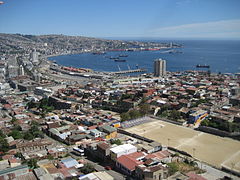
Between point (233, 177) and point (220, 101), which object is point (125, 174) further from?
point (220, 101)

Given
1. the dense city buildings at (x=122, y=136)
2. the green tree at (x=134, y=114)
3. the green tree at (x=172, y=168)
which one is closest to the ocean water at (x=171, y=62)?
the dense city buildings at (x=122, y=136)

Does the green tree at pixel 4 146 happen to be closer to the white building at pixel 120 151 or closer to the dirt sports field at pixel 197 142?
the white building at pixel 120 151

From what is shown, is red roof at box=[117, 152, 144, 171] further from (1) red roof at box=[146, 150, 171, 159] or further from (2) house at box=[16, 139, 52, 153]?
(2) house at box=[16, 139, 52, 153]

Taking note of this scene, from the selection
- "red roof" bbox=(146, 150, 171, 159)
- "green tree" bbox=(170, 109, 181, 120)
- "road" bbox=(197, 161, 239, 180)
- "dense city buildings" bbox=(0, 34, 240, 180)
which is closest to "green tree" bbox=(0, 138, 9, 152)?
"dense city buildings" bbox=(0, 34, 240, 180)

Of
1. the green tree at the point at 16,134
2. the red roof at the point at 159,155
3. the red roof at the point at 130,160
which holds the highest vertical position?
the red roof at the point at 130,160

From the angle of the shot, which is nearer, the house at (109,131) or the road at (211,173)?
the road at (211,173)

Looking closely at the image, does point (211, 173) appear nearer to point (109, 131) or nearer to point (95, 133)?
point (109, 131)

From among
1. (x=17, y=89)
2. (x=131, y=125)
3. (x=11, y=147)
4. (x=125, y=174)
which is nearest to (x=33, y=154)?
(x=11, y=147)
